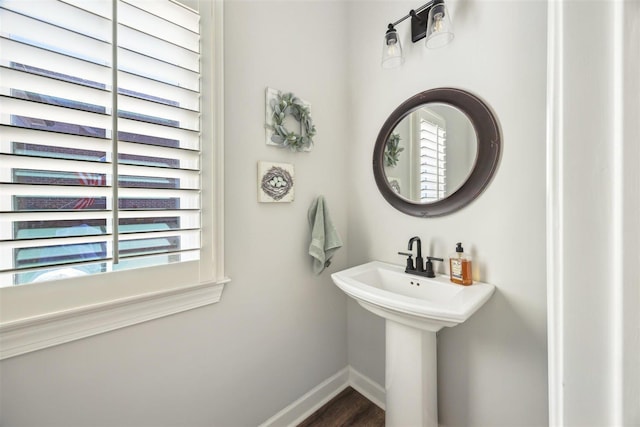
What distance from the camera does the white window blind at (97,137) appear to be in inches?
27.1

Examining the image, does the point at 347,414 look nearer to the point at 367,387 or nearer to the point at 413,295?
the point at 367,387

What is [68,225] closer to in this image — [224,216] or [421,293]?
[224,216]

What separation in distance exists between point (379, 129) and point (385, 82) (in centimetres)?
26

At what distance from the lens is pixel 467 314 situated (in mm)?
811

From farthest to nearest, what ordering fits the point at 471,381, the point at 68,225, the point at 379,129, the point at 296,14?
the point at 379,129
the point at 296,14
the point at 471,381
the point at 68,225

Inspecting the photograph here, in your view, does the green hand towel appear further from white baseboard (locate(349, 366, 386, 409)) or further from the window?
white baseboard (locate(349, 366, 386, 409))

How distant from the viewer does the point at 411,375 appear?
108 centimetres

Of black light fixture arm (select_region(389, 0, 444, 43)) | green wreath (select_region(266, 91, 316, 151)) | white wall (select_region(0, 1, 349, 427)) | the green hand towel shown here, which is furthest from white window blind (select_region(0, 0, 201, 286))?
black light fixture arm (select_region(389, 0, 444, 43))

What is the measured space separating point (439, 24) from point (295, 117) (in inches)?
29.6

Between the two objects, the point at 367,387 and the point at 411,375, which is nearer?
the point at 411,375

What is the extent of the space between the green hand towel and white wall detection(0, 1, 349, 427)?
61 mm

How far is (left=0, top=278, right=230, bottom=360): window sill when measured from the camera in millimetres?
694
